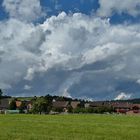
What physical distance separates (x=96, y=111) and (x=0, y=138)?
150600 mm

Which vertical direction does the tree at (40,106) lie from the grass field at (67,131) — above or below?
above

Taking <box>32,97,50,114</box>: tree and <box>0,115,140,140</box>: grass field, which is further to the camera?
<box>32,97,50,114</box>: tree

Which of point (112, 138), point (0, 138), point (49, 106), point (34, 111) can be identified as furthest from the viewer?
point (49, 106)

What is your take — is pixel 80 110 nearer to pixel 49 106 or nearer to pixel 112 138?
pixel 49 106

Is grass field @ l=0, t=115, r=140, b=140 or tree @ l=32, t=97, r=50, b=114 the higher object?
tree @ l=32, t=97, r=50, b=114

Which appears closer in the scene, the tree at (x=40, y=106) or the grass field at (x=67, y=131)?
the grass field at (x=67, y=131)

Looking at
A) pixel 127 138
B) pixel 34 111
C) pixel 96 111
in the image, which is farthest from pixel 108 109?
pixel 127 138

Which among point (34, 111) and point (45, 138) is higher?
point (34, 111)

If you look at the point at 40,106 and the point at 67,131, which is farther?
the point at 40,106

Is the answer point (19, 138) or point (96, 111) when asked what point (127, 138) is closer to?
point (19, 138)

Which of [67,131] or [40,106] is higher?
[40,106]

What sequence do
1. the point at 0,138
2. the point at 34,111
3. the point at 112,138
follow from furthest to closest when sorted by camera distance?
1. the point at 34,111
2. the point at 112,138
3. the point at 0,138

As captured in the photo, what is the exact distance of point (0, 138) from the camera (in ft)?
101

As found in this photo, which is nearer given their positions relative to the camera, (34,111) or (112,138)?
(112,138)
